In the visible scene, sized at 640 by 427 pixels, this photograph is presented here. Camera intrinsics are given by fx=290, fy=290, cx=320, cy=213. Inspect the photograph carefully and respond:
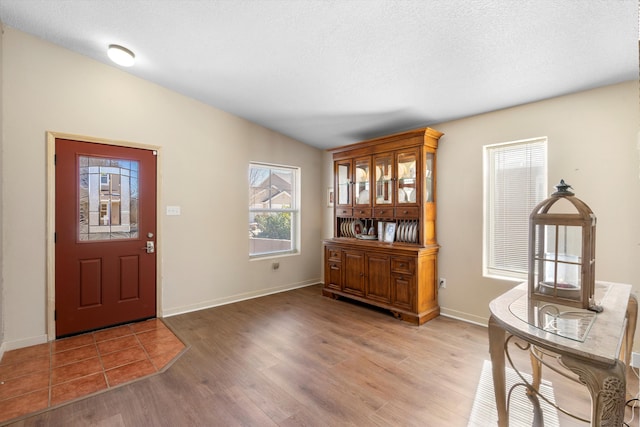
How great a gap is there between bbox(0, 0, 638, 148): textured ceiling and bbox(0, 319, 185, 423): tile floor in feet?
9.57

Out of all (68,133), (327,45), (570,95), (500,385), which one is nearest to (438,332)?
(500,385)

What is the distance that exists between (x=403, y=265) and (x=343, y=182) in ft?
5.41

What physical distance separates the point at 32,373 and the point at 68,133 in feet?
7.56

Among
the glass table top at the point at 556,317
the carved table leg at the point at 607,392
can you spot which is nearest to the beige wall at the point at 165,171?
the glass table top at the point at 556,317

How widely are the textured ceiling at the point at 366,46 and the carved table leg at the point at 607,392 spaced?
1997 mm

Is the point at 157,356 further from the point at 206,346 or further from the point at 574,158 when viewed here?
the point at 574,158

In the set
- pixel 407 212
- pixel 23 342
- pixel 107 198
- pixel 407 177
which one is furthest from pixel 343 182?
pixel 23 342

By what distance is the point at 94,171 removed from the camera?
3260mm

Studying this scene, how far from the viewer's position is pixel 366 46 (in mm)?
2379

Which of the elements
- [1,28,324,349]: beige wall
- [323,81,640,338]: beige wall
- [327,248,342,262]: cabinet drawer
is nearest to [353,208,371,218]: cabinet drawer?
[327,248,342,262]: cabinet drawer

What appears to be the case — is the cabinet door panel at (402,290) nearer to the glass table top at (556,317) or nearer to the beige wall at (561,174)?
the beige wall at (561,174)

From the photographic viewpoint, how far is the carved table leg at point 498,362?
1.52 m

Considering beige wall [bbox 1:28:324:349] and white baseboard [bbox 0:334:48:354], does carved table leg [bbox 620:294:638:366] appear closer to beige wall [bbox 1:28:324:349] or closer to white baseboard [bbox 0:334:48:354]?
beige wall [bbox 1:28:324:349]

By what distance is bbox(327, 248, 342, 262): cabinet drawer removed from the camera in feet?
14.2
